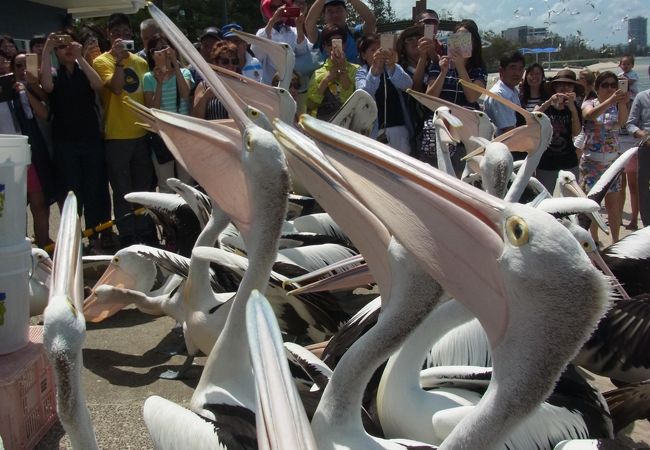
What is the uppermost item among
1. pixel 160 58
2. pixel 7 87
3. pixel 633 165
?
pixel 160 58

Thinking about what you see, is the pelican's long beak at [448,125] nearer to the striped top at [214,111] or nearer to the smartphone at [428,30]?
the smartphone at [428,30]

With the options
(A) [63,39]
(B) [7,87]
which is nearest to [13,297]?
(B) [7,87]

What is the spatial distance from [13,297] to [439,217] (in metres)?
1.78

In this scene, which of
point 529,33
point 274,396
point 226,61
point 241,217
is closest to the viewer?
point 274,396

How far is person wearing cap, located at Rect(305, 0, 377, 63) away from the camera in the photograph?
469 cm

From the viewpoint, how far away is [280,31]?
488cm

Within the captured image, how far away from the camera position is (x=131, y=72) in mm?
4367

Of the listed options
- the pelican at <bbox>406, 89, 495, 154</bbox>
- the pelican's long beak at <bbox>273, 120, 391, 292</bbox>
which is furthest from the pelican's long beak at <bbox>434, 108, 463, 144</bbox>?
the pelican's long beak at <bbox>273, 120, 391, 292</bbox>

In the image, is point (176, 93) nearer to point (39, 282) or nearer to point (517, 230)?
point (39, 282)

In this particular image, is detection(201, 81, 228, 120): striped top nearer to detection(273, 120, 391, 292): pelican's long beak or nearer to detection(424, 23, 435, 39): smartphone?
detection(424, 23, 435, 39): smartphone

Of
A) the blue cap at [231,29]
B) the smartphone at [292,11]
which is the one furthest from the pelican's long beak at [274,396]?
the smartphone at [292,11]

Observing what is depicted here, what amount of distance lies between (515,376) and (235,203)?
1178 mm

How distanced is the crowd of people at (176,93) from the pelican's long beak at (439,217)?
115 inches

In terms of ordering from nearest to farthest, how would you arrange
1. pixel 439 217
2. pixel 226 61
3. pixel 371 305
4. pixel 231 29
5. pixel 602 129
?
pixel 439 217
pixel 371 305
pixel 231 29
pixel 226 61
pixel 602 129
